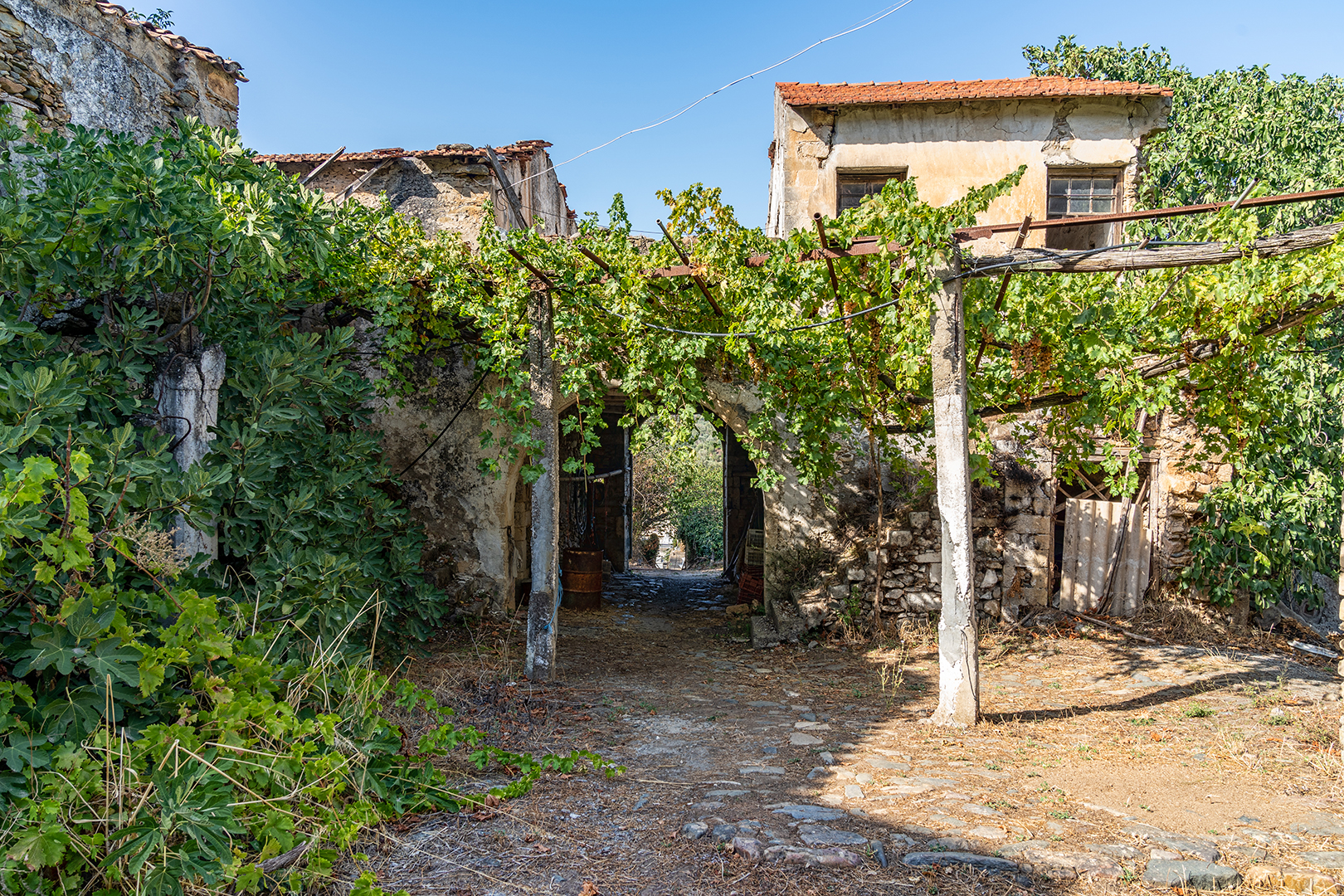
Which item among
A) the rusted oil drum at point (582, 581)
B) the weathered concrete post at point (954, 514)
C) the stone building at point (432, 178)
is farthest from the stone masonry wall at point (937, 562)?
the stone building at point (432, 178)

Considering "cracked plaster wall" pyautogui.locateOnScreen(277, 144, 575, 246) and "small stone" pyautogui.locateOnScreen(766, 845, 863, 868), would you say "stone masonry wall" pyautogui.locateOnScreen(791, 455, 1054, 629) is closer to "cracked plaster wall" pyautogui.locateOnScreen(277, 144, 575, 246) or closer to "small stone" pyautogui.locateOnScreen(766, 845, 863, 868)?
"small stone" pyautogui.locateOnScreen(766, 845, 863, 868)

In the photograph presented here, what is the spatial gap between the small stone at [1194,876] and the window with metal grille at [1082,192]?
28.5ft

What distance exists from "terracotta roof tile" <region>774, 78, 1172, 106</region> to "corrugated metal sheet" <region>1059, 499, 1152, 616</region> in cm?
497

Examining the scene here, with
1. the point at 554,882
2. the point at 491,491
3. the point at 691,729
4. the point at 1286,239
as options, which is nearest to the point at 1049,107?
the point at 1286,239

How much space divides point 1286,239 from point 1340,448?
16.4 ft

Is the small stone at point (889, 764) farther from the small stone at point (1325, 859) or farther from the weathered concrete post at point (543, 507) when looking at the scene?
the weathered concrete post at point (543, 507)

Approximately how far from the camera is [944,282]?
203 inches

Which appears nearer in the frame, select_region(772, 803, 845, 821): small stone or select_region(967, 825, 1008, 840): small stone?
select_region(967, 825, 1008, 840): small stone

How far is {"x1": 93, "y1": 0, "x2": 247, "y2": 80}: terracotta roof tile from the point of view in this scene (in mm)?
5801

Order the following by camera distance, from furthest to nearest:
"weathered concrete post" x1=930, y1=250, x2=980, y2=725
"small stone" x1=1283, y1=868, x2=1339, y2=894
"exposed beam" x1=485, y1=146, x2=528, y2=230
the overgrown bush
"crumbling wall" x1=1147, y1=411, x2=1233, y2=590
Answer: "exposed beam" x1=485, y1=146, x2=528, y2=230, "crumbling wall" x1=1147, y1=411, x2=1233, y2=590, "weathered concrete post" x1=930, y1=250, x2=980, y2=725, "small stone" x1=1283, y1=868, x2=1339, y2=894, the overgrown bush

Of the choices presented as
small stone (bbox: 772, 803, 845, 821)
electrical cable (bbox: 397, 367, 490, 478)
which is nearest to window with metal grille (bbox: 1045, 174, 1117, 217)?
electrical cable (bbox: 397, 367, 490, 478)

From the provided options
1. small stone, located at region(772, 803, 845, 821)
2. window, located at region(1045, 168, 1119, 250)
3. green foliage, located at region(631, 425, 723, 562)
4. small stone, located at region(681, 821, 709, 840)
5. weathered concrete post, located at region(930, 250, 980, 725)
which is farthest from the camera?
green foliage, located at region(631, 425, 723, 562)

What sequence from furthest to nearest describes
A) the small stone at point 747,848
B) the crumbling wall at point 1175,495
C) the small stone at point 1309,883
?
1. the crumbling wall at point 1175,495
2. the small stone at point 747,848
3. the small stone at point 1309,883

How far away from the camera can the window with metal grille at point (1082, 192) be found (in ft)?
32.8
